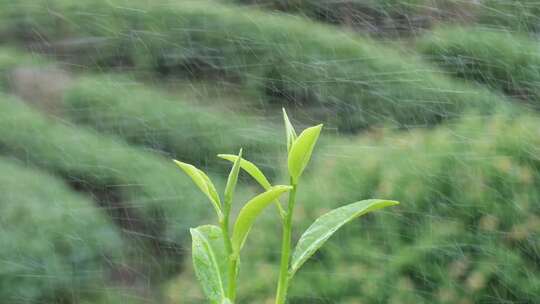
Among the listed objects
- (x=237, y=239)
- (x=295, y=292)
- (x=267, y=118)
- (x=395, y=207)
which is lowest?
(x=267, y=118)

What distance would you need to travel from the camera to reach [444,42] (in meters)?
3.81

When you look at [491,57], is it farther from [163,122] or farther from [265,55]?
[163,122]

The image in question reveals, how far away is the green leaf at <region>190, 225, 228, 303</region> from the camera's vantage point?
2.11 feet

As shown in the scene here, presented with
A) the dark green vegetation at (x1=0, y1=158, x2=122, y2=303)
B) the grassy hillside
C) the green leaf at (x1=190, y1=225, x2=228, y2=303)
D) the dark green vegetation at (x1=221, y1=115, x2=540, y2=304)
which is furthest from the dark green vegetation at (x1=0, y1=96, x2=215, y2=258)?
the green leaf at (x1=190, y1=225, x2=228, y2=303)

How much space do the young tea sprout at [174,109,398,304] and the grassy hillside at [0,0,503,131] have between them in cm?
258

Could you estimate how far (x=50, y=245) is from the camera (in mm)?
2271

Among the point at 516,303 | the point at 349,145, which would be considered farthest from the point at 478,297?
the point at 349,145

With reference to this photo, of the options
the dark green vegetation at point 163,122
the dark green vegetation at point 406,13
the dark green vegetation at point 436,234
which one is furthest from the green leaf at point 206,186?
the dark green vegetation at point 406,13

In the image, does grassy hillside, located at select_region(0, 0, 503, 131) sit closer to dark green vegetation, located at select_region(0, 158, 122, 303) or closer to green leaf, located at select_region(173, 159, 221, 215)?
dark green vegetation, located at select_region(0, 158, 122, 303)

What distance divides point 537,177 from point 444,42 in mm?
2555

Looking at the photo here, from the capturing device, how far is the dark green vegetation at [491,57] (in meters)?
3.65

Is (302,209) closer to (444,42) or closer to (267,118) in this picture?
(267,118)

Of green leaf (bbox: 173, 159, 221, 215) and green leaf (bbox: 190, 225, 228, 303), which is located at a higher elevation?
green leaf (bbox: 173, 159, 221, 215)

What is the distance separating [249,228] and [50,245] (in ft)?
5.82
